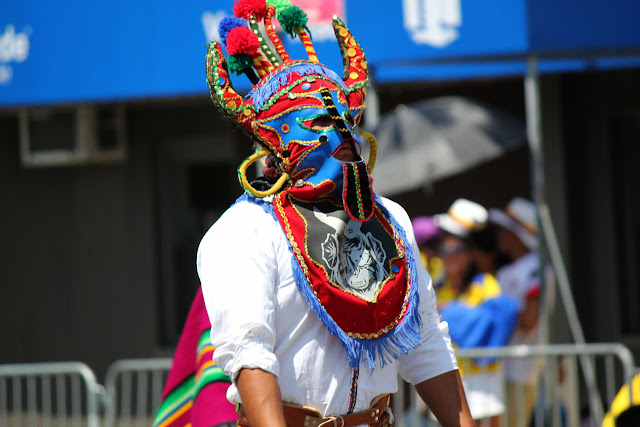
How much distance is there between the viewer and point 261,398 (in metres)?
2.29

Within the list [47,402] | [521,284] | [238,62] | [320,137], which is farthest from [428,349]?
[47,402]

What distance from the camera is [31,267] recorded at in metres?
8.41

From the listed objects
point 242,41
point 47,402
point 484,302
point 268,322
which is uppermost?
point 242,41

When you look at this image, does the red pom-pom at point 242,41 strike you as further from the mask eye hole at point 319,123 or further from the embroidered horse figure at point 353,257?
the embroidered horse figure at point 353,257

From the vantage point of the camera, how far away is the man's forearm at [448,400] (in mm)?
2576

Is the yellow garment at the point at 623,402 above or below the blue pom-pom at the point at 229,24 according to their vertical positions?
below

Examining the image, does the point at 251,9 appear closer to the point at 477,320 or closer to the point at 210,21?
the point at 477,320

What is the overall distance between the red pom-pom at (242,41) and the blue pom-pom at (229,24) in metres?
0.07

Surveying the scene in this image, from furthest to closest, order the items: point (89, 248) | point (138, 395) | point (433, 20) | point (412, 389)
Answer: point (89, 248), point (138, 395), point (433, 20), point (412, 389)

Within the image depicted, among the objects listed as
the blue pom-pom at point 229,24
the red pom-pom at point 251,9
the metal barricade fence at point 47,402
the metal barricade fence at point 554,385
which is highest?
the red pom-pom at point 251,9

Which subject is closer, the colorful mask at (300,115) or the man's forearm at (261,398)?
the man's forearm at (261,398)

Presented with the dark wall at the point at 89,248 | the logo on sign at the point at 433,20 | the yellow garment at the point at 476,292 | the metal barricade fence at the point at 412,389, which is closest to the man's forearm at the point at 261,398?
the metal barricade fence at the point at 412,389

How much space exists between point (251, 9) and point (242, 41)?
157mm

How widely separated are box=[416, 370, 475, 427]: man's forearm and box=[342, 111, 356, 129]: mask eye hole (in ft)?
2.39
